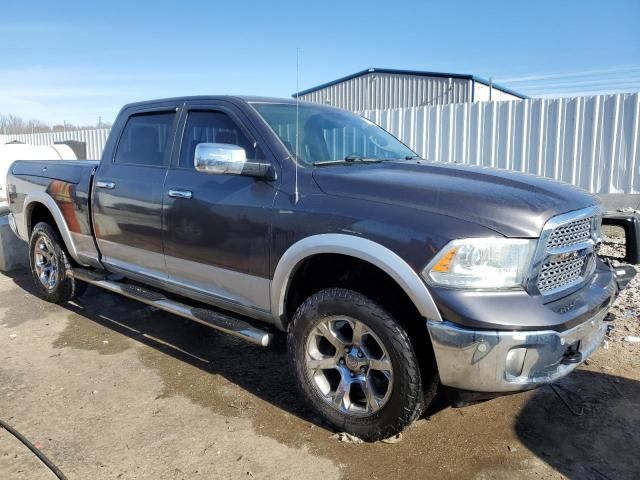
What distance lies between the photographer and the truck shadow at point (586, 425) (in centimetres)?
274

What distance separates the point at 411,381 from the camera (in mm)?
2658

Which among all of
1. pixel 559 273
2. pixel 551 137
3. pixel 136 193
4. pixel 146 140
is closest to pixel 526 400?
pixel 559 273

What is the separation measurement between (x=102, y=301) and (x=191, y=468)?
359 cm

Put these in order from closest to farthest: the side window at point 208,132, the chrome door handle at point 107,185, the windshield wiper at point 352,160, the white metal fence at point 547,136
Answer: the windshield wiper at point 352,160
the side window at point 208,132
the chrome door handle at point 107,185
the white metal fence at point 547,136

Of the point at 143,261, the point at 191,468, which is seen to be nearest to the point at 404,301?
the point at 191,468

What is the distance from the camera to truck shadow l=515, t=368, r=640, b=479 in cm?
274

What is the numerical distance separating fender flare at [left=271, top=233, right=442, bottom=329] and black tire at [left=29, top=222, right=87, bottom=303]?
300 cm

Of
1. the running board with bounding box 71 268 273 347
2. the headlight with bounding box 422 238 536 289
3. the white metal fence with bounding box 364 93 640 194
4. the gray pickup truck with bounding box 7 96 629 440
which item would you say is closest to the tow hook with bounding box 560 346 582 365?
the gray pickup truck with bounding box 7 96 629 440

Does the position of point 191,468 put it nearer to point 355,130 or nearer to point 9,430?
point 9,430

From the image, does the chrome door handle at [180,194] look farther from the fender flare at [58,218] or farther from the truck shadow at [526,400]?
the fender flare at [58,218]

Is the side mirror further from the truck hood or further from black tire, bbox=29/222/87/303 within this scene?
black tire, bbox=29/222/87/303

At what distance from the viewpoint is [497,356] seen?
2.42 meters

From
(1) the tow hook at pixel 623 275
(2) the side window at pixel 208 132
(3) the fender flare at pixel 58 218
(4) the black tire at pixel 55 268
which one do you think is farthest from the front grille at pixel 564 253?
(4) the black tire at pixel 55 268

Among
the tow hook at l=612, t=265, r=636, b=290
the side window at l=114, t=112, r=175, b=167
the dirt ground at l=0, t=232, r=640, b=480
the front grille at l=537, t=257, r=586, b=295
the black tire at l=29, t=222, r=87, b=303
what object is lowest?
the dirt ground at l=0, t=232, r=640, b=480
